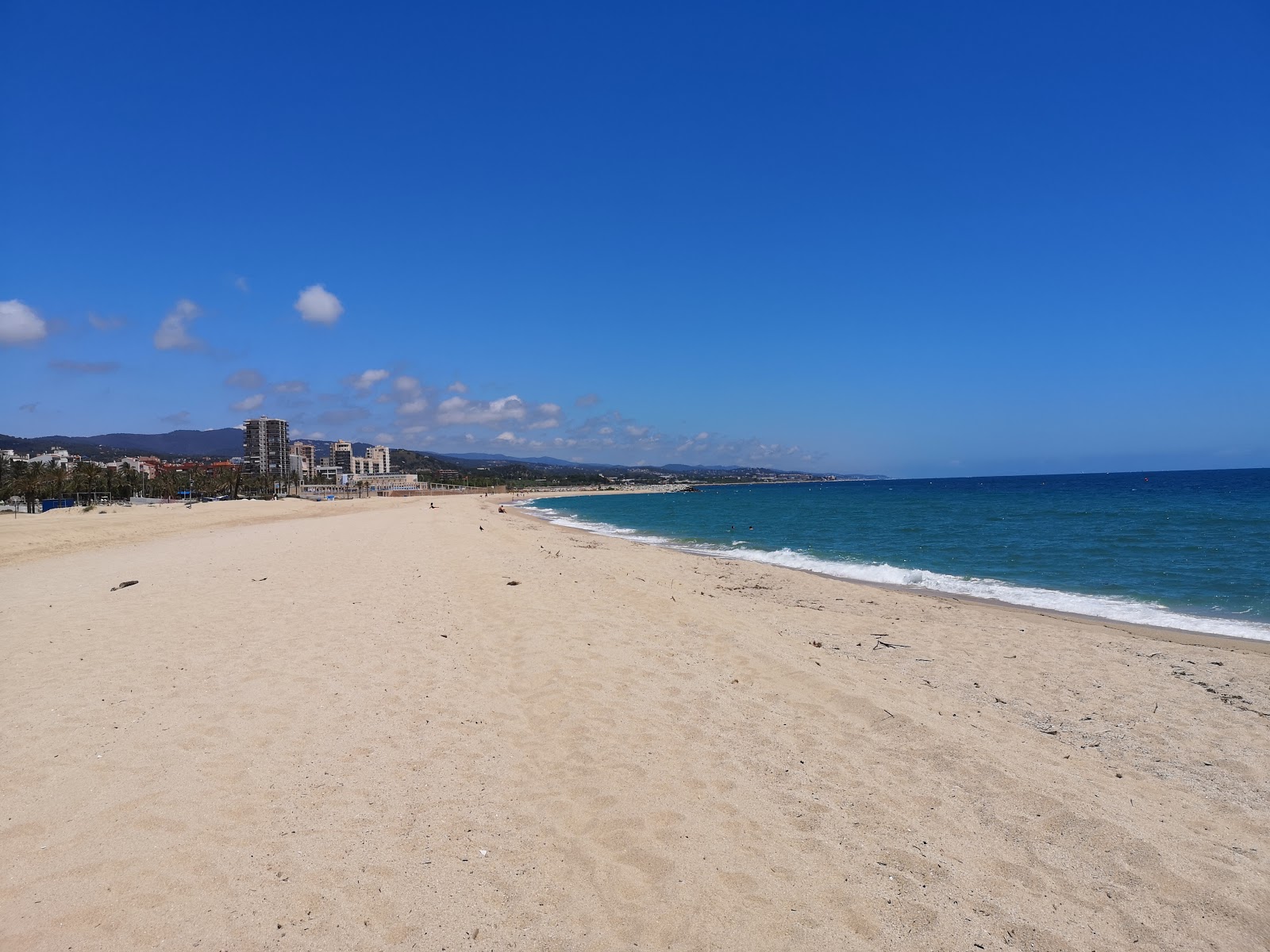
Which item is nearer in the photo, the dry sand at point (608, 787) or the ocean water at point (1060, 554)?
the dry sand at point (608, 787)

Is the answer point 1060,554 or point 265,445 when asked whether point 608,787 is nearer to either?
point 1060,554

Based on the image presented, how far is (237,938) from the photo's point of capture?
2998 millimetres

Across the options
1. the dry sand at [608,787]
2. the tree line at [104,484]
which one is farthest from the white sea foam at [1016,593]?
the tree line at [104,484]

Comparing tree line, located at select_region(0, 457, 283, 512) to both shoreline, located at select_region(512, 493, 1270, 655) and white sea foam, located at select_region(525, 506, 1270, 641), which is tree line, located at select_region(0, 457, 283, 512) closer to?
white sea foam, located at select_region(525, 506, 1270, 641)

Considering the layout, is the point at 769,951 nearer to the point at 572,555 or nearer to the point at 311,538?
the point at 572,555

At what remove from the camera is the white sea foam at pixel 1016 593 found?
39.1 feet

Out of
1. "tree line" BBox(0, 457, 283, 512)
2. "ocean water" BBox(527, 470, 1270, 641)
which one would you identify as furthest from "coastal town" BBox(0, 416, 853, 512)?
"ocean water" BBox(527, 470, 1270, 641)

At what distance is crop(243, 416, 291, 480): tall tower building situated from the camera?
547ft

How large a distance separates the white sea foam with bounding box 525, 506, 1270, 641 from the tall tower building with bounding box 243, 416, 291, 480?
6766 inches

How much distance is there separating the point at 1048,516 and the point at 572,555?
34.9 meters

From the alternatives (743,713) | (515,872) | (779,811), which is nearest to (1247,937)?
(779,811)

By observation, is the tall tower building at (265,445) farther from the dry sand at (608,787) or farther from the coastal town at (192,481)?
the dry sand at (608,787)

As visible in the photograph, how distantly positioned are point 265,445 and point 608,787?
191939 mm

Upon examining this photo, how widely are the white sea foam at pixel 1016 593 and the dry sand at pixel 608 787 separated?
2650 mm
